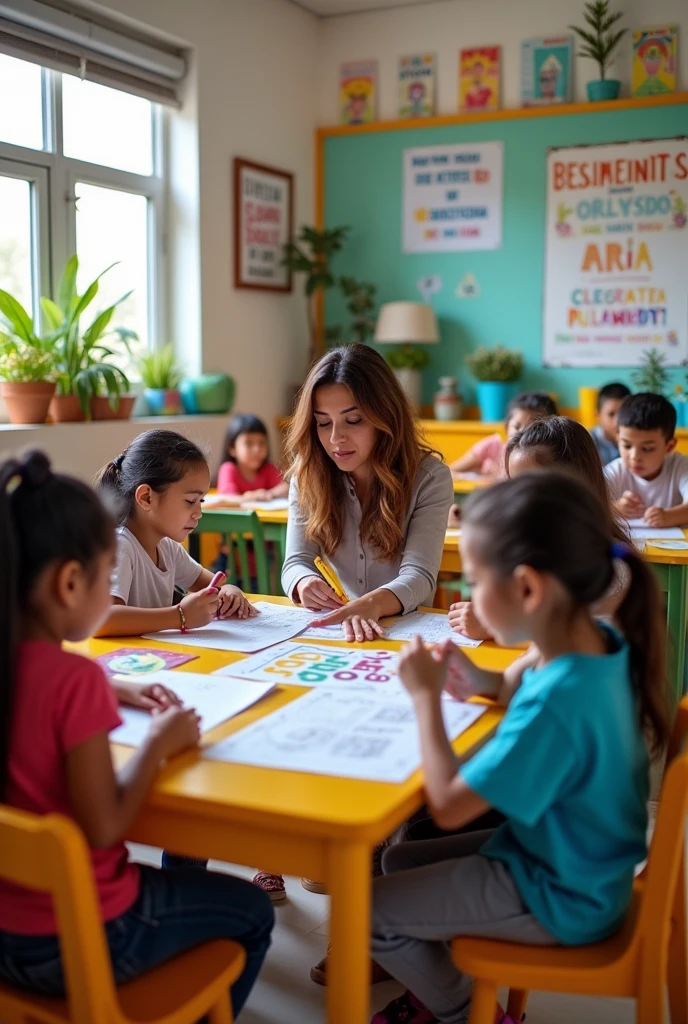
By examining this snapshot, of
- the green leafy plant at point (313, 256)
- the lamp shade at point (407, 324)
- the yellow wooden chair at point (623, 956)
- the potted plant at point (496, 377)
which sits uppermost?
the green leafy plant at point (313, 256)

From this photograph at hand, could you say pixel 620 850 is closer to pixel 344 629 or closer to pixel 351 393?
pixel 344 629

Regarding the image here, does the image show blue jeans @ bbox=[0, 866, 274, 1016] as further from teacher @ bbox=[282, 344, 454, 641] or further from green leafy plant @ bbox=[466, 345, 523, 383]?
green leafy plant @ bbox=[466, 345, 523, 383]

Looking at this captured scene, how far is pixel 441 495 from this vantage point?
228 cm

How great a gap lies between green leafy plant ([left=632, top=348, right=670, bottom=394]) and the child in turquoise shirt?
154 inches

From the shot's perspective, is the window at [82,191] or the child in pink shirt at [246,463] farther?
the child in pink shirt at [246,463]

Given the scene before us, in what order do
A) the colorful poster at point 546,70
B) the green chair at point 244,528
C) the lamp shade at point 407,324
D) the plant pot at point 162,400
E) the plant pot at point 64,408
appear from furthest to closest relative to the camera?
the lamp shade at point 407,324, the colorful poster at point 546,70, the plant pot at point 162,400, the plant pot at point 64,408, the green chair at point 244,528

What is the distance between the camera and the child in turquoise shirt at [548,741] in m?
1.21

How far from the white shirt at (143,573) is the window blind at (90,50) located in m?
2.53

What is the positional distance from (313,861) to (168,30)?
425cm

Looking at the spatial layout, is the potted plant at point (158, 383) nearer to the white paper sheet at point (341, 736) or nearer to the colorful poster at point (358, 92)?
the colorful poster at point (358, 92)

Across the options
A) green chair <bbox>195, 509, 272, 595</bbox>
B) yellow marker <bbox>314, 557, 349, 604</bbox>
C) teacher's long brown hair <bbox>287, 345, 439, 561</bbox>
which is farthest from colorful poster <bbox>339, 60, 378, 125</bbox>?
yellow marker <bbox>314, 557, 349, 604</bbox>

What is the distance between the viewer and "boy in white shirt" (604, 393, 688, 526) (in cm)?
337

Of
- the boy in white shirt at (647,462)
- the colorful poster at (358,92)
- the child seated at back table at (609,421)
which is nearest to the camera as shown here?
the boy in white shirt at (647,462)

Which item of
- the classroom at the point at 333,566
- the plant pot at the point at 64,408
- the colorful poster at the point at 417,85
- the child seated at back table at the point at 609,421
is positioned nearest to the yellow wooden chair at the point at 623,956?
the classroom at the point at 333,566
